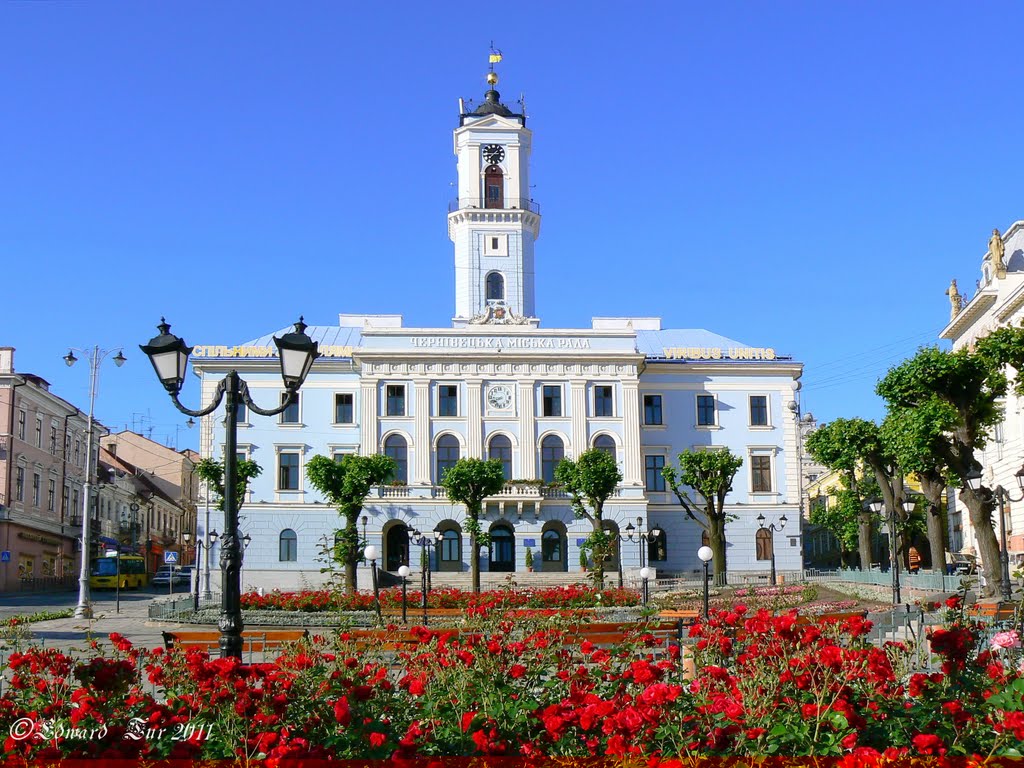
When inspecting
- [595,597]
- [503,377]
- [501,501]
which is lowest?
[595,597]

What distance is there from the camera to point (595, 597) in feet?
104

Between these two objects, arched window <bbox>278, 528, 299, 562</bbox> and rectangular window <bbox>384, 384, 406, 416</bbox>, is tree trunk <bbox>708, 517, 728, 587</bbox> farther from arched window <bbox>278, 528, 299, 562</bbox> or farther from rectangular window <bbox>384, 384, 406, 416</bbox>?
arched window <bbox>278, 528, 299, 562</bbox>

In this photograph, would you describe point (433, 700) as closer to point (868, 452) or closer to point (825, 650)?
Result: point (825, 650)

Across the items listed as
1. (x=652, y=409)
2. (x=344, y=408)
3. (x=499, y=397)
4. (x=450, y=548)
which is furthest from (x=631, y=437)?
(x=344, y=408)

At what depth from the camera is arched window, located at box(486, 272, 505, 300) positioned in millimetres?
58219

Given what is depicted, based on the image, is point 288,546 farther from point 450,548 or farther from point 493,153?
point 493,153

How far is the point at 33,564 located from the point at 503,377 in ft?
84.8

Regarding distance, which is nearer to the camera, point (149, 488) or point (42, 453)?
point (42, 453)

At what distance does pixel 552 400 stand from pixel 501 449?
10.7 feet

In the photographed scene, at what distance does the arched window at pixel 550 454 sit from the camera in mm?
51219

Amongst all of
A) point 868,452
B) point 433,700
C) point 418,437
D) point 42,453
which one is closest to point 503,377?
point 418,437

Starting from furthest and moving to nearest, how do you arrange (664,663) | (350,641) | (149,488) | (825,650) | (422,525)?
(149,488) → (422,525) → (350,641) → (664,663) → (825,650)

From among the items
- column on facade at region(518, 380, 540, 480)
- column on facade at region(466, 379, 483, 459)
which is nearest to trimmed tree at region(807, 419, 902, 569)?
column on facade at region(518, 380, 540, 480)

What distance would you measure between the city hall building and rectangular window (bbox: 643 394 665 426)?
6 cm
